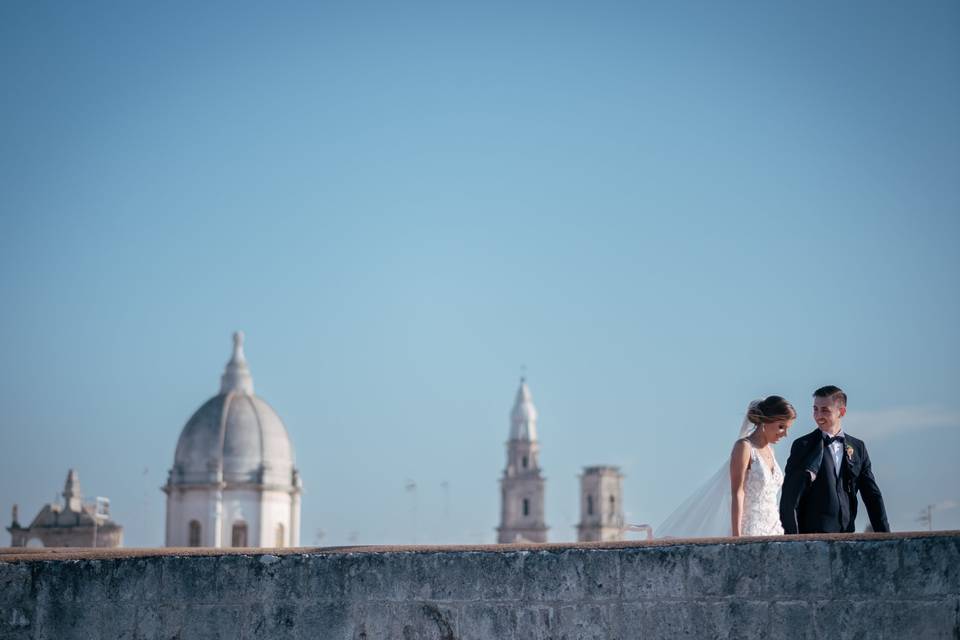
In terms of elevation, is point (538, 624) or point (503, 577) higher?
point (503, 577)

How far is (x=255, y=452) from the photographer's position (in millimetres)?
70562

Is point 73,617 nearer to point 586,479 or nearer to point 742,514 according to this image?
point 742,514

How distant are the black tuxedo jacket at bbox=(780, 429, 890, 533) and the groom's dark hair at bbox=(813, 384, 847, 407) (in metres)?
0.21

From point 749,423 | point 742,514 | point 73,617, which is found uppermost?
point 749,423

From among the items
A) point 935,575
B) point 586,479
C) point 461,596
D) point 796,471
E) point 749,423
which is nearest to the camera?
point 935,575

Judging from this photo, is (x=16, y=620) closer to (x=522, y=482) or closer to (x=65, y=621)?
(x=65, y=621)

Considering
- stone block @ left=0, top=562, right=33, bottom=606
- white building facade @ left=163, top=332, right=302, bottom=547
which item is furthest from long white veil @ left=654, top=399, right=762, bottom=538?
white building facade @ left=163, top=332, right=302, bottom=547

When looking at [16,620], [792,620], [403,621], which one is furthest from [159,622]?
[792,620]

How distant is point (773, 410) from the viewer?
861cm

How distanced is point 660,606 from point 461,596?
1.04 metres

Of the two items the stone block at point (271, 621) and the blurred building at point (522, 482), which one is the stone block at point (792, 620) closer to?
the stone block at point (271, 621)

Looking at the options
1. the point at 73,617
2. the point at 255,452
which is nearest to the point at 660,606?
the point at 73,617

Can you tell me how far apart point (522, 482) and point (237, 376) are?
5816 cm

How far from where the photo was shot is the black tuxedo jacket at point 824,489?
8336mm
